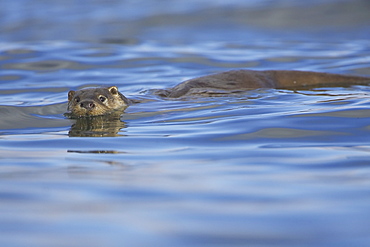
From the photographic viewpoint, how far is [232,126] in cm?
504

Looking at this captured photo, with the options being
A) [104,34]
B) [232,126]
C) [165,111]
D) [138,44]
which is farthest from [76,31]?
[232,126]

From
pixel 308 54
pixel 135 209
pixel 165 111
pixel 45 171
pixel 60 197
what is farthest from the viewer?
pixel 308 54

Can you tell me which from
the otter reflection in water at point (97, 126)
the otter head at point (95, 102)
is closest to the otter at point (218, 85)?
the otter head at point (95, 102)

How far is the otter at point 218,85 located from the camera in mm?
6324

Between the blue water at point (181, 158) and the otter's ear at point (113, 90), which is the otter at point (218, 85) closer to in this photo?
the otter's ear at point (113, 90)

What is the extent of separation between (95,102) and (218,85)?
1.54 metres

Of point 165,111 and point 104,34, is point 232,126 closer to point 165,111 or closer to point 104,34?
point 165,111

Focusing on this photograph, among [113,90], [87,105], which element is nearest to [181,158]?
[87,105]

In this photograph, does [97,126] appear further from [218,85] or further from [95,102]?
[218,85]

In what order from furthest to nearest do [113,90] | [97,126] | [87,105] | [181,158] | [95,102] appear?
[113,90]
[95,102]
[87,105]
[97,126]
[181,158]

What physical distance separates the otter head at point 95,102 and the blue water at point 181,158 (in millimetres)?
187

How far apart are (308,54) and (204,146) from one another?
739cm

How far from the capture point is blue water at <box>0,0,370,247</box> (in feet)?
8.04

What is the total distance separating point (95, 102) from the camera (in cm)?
630
